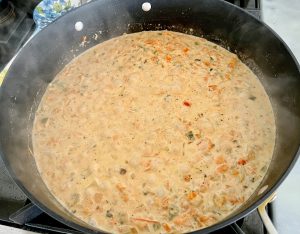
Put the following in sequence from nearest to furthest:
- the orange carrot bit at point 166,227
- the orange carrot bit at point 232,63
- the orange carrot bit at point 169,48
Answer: the orange carrot bit at point 166,227 < the orange carrot bit at point 232,63 < the orange carrot bit at point 169,48

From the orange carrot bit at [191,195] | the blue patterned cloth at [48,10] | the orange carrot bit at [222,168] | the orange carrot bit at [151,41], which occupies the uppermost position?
the blue patterned cloth at [48,10]

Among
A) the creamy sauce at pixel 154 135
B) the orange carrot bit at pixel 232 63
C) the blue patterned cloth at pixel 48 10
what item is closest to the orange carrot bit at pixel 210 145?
the creamy sauce at pixel 154 135

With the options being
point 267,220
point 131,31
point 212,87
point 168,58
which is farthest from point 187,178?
point 131,31

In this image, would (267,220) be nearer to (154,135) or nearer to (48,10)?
(154,135)

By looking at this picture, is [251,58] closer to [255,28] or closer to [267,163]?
[255,28]

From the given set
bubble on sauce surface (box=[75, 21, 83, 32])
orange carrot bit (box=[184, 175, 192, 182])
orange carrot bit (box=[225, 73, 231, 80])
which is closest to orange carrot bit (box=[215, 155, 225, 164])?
orange carrot bit (box=[184, 175, 192, 182])

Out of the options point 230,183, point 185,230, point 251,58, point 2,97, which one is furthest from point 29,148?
point 251,58

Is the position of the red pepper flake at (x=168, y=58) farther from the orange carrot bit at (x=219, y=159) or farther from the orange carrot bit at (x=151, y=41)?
the orange carrot bit at (x=219, y=159)
